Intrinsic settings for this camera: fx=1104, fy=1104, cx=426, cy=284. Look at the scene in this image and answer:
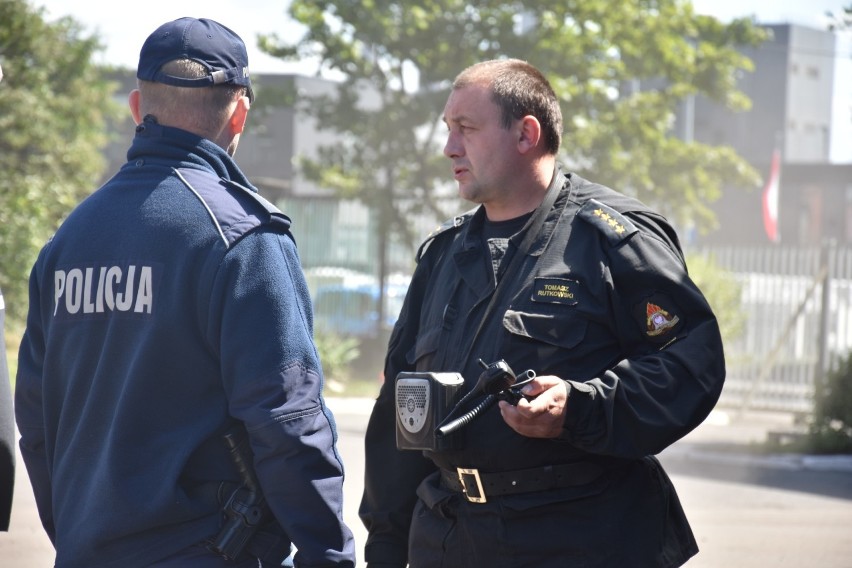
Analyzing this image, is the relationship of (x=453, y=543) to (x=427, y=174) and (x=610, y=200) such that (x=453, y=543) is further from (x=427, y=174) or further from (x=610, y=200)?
(x=427, y=174)

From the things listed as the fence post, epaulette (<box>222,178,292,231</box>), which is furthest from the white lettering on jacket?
the fence post

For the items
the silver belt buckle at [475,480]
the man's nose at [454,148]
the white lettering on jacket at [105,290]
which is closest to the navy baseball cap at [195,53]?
the white lettering on jacket at [105,290]

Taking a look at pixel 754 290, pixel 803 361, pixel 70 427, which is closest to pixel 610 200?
pixel 70 427

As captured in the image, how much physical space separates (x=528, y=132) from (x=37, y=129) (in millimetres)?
A: 20957

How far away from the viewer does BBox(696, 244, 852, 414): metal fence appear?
14.7 meters

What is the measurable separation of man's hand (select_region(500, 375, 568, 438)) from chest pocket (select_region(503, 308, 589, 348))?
191mm

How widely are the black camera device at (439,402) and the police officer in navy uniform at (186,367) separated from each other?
33 centimetres

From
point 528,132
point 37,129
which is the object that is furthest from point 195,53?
point 37,129

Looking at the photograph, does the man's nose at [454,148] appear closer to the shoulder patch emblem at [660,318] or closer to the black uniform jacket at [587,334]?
the black uniform jacket at [587,334]

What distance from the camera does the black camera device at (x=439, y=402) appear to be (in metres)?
2.67

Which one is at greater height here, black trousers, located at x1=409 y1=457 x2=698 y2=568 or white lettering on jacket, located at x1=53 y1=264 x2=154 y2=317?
white lettering on jacket, located at x1=53 y1=264 x2=154 y2=317

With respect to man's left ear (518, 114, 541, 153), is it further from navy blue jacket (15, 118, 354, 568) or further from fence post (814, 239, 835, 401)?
fence post (814, 239, 835, 401)

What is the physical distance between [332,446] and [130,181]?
0.83m

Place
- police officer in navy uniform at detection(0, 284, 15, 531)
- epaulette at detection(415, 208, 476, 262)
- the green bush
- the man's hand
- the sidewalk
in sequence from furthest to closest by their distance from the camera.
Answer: the green bush
the sidewalk
epaulette at detection(415, 208, 476, 262)
police officer in navy uniform at detection(0, 284, 15, 531)
the man's hand
